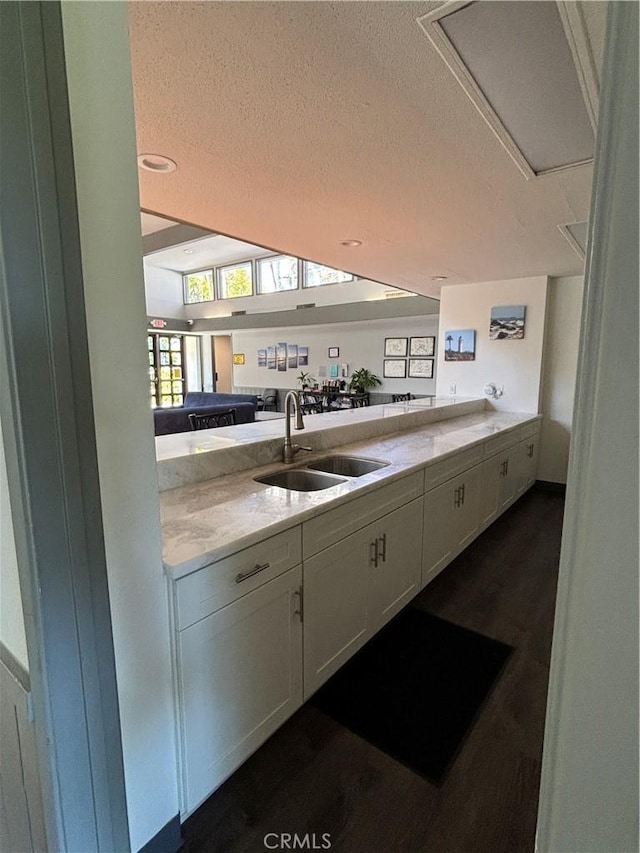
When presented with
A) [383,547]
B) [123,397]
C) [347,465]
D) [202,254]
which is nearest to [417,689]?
[383,547]

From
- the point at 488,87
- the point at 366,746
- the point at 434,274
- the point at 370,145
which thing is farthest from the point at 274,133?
the point at 434,274

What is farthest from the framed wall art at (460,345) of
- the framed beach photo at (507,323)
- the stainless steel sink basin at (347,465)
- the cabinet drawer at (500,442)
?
the stainless steel sink basin at (347,465)

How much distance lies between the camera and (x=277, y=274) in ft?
34.6

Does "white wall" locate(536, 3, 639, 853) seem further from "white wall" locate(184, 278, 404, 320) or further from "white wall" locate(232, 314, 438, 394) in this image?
"white wall" locate(184, 278, 404, 320)

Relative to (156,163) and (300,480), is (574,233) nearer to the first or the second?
(300,480)

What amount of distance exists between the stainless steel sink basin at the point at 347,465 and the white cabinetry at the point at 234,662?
1.01 metres

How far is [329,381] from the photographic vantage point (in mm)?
10336

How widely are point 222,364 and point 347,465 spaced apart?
11.2 metres

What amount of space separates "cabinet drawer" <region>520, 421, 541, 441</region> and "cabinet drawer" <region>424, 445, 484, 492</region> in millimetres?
1121

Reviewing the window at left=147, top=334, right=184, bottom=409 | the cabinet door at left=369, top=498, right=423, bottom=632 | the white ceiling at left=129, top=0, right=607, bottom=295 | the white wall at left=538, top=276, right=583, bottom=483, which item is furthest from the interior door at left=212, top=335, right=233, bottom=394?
the cabinet door at left=369, top=498, right=423, bottom=632

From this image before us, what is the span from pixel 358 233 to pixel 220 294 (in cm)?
958

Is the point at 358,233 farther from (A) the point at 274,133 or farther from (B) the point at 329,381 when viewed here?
(B) the point at 329,381

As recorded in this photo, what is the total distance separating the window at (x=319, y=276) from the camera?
9.35m

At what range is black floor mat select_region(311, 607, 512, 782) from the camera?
1.62 metres
